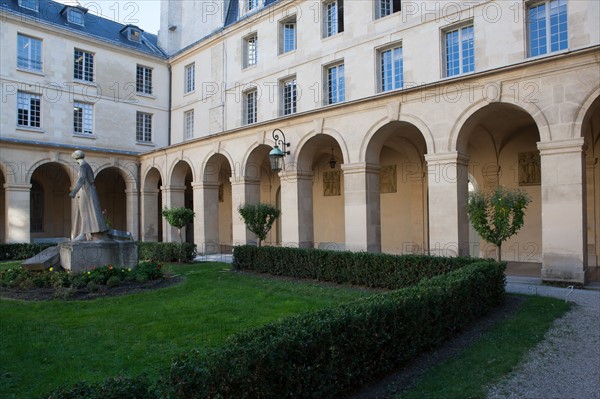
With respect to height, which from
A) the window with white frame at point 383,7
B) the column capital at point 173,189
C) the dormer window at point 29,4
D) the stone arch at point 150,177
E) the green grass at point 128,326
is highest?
the dormer window at point 29,4

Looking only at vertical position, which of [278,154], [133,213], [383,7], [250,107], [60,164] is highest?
[383,7]

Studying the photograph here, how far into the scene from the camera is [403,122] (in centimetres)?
1405

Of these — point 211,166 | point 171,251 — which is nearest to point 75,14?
point 211,166

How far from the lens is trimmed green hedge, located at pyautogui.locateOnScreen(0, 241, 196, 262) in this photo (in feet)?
55.3

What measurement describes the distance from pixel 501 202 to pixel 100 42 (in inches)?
956

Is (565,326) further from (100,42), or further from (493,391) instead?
(100,42)

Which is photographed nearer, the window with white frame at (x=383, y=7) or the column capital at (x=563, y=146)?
the column capital at (x=563, y=146)

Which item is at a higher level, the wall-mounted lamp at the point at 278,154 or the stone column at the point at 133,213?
the wall-mounted lamp at the point at 278,154

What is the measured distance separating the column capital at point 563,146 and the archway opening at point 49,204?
85.7 feet

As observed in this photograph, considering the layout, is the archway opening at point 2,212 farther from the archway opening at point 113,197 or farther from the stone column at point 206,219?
the stone column at point 206,219

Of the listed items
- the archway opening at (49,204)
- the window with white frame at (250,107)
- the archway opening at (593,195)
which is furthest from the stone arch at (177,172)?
the archway opening at (593,195)

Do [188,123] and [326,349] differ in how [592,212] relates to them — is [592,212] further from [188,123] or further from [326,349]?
[188,123]

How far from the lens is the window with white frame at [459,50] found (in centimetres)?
Result: 1458

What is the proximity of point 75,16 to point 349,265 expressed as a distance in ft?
79.1
